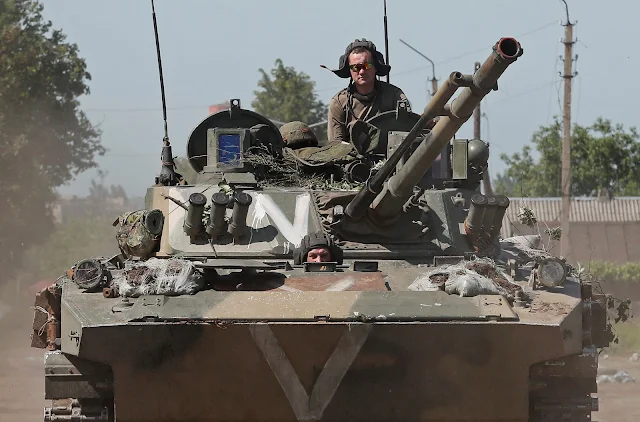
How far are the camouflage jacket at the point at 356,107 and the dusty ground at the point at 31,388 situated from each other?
13.8 ft

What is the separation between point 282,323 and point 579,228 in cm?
2887

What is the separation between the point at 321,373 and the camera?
8789mm

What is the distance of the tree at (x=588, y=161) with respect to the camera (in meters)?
35.2

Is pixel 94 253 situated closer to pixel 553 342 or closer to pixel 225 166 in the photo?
pixel 225 166

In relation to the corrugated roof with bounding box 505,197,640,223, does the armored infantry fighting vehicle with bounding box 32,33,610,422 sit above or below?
above

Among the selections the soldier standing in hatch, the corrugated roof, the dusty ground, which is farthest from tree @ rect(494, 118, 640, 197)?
the soldier standing in hatch

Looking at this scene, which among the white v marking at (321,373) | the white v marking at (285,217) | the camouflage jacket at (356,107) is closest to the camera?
the white v marking at (321,373)

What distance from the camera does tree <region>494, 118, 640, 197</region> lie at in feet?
116

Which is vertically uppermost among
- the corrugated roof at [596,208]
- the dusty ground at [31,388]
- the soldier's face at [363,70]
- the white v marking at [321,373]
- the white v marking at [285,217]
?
the soldier's face at [363,70]

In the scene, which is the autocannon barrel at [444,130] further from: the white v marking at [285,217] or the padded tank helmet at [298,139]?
the padded tank helmet at [298,139]

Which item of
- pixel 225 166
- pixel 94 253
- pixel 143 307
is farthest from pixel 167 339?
pixel 94 253

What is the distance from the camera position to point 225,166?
11648mm

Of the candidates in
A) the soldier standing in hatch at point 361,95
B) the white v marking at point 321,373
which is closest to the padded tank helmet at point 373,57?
the soldier standing in hatch at point 361,95

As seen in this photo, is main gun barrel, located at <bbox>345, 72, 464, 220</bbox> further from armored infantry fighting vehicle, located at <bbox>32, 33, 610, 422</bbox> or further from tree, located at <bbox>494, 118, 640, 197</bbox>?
tree, located at <bbox>494, 118, 640, 197</bbox>
